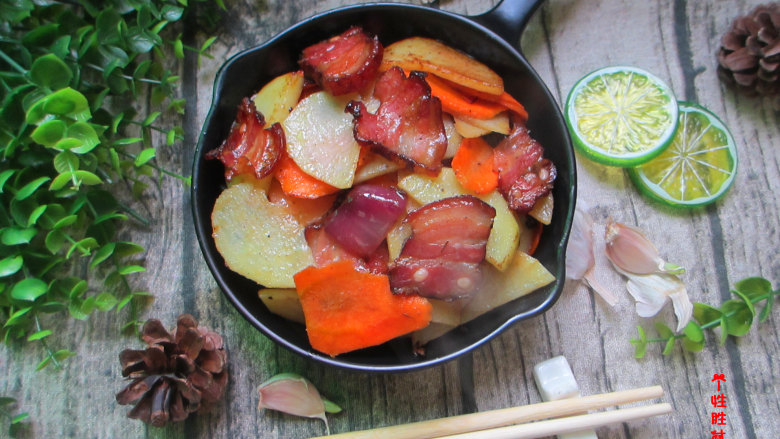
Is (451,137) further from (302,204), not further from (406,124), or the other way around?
(302,204)

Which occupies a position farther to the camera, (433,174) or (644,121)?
(644,121)

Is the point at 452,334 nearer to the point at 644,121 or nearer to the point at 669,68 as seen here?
the point at 644,121

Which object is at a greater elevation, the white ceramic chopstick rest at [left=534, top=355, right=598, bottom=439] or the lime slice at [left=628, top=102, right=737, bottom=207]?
the lime slice at [left=628, top=102, right=737, bottom=207]

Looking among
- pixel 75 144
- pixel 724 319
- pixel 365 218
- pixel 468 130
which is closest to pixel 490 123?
pixel 468 130

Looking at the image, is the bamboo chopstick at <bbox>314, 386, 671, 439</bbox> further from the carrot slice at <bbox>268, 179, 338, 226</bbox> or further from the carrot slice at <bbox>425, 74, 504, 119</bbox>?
the carrot slice at <bbox>425, 74, 504, 119</bbox>

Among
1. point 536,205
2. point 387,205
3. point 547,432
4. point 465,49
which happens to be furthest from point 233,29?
point 547,432

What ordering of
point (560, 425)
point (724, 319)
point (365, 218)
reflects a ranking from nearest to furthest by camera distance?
1. point (365, 218)
2. point (560, 425)
3. point (724, 319)

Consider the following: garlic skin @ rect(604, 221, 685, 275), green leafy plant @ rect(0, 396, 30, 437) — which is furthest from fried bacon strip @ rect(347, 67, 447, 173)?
green leafy plant @ rect(0, 396, 30, 437)
